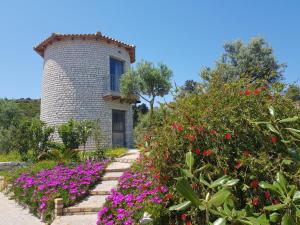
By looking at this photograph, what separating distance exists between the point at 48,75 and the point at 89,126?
6543 millimetres

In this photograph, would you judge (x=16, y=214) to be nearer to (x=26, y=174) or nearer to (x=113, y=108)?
(x=26, y=174)

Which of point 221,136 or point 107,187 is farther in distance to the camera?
point 107,187

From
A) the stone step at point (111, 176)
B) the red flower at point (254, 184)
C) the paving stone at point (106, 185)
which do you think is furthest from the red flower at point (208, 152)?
the stone step at point (111, 176)

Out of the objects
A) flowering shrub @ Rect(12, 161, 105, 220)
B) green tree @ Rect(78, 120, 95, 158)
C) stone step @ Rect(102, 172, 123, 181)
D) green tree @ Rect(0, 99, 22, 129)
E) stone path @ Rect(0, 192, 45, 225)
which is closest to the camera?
stone path @ Rect(0, 192, 45, 225)

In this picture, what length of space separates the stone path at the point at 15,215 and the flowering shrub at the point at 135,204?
1.86 metres

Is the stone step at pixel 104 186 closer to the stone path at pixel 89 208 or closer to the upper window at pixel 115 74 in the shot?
the stone path at pixel 89 208

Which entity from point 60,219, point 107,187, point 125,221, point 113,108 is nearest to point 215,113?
point 125,221

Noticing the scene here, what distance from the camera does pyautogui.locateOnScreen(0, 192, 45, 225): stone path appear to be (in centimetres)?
604

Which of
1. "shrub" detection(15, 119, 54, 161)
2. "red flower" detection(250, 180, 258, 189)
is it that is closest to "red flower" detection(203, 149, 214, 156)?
"red flower" detection(250, 180, 258, 189)

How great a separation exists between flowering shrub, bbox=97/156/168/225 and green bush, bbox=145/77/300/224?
0.97 feet

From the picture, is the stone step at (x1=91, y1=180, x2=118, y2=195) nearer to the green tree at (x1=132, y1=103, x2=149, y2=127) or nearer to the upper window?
the upper window

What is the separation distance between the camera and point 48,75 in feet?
57.4

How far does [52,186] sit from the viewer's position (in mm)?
6926

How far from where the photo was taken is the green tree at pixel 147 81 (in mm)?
16116
